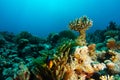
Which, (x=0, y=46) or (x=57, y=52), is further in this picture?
(x=0, y=46)

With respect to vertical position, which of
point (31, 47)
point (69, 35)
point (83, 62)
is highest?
point (69, 35)

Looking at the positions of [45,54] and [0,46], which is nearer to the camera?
[45,54]

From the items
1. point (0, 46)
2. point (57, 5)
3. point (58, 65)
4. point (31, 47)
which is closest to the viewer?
point (58, 65)

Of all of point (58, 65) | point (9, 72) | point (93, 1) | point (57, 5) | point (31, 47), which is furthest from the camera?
point (57, 5)

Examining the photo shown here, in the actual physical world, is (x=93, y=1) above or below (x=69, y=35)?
above

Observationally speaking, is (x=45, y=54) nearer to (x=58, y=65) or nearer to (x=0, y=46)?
(x=58, y=65)

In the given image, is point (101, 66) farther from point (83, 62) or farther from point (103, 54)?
point (103, 54)

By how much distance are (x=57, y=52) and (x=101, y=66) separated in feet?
3.76

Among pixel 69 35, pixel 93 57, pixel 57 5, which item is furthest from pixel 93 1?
pixel 93 57

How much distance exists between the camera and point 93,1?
57.1m

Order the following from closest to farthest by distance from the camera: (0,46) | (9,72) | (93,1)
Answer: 1. (9,72)
2. (0,46)
3. (93,1)

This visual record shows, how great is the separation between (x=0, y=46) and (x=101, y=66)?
4.86 meters

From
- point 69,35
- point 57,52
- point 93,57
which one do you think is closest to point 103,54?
point 93,57

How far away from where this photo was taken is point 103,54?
20.7 feet
